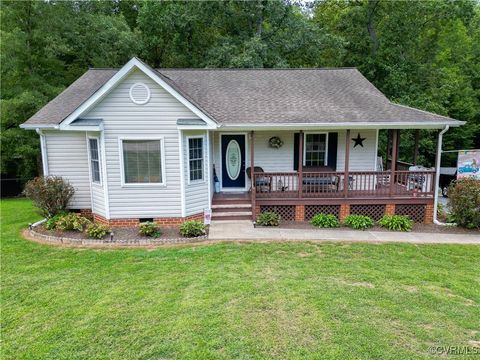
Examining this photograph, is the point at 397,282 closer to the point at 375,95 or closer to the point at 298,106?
the point at 298,106

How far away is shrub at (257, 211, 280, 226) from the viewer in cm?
1027

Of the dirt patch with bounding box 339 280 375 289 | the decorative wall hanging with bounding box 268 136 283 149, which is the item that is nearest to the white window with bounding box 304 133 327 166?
the decorative wall hanging with bounding box 268 136 283 149

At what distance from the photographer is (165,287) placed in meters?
6.34

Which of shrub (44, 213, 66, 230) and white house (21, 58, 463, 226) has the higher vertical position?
white house (21, 58, 463, 226)

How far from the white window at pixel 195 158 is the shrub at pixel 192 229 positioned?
151 centimetres

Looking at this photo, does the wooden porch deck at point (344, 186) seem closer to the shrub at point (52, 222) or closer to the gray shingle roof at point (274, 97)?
the gray shingle roof at point (274, 97)

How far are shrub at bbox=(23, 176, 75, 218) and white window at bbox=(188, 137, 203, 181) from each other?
3.98m

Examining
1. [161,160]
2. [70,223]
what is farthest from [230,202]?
[70,223]

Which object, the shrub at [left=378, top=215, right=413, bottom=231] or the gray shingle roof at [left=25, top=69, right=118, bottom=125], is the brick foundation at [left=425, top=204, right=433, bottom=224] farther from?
the gray shingle roof at [left=25, top=69, right=118, bottom=125]

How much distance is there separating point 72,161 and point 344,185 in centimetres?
890

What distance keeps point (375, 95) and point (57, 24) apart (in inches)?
667

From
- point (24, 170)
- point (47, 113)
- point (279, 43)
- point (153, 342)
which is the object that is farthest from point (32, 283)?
point (279, 43)

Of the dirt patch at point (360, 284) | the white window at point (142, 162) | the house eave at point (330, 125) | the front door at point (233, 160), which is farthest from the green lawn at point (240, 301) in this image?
the front door at point (233, 160)

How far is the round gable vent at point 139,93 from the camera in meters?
9.38
